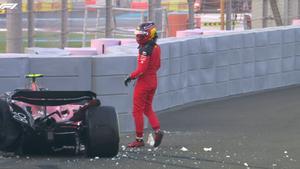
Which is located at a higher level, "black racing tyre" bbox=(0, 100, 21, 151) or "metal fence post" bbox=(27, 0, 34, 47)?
"metal fence post" bbox=(27, 0, 34, 47)

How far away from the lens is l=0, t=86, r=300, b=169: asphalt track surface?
31.8ft

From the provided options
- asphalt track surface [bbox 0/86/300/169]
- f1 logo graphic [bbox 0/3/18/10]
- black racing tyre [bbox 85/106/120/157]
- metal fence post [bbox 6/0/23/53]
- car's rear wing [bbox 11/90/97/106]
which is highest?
f1 logo graphic [bbox 0/3/18/10]

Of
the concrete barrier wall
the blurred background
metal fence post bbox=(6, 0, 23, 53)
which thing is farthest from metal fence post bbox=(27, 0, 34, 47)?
the concrete barrier wall

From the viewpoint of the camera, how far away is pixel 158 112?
1384cm

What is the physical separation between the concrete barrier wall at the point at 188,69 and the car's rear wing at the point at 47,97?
1.44 meters

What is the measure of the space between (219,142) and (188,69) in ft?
12.4

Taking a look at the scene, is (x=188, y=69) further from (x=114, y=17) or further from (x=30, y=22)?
(x=114, y=17)

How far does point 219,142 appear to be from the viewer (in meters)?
11.4

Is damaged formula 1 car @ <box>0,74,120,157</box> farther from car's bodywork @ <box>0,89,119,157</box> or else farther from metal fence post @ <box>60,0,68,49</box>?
metal fence post @ <box>60,0,68,49</box>

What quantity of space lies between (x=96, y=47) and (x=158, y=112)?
1.88 m

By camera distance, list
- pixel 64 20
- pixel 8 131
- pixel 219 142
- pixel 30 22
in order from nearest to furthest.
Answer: pixel 8 131
pixel 219 142
pixel 30 22
pixel 64 20

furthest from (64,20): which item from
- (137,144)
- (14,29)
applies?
(137,144)

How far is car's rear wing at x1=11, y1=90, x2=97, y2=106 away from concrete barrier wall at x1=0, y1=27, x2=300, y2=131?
4.74ft

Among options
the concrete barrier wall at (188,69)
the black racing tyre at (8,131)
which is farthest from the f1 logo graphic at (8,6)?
the black racing tyre at (8,131)
